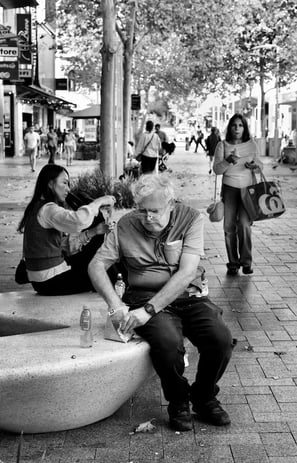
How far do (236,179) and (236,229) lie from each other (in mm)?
552

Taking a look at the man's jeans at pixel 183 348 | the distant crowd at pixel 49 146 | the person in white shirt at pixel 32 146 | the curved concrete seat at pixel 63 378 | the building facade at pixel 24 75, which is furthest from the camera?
the distant crowd at pixel 49 146

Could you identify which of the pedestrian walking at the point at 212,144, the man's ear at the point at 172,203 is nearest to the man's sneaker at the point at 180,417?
the man's ear at the point at 172,203

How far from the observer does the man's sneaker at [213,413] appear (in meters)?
4.28

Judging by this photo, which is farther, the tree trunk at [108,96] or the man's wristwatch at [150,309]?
the tree trunk at [108,96]

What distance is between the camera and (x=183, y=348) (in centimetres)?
423

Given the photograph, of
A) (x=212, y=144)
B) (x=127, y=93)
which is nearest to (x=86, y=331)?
(x=127, y=93)

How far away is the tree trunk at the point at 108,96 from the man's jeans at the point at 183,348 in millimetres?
10195

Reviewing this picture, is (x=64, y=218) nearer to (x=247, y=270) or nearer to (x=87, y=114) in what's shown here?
(x=247, y=270)

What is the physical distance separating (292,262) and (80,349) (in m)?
5.48

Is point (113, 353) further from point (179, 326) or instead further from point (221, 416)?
point (221, 416)

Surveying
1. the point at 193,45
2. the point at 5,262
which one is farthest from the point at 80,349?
the point at 193,45

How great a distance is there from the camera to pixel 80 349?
412 centimetres

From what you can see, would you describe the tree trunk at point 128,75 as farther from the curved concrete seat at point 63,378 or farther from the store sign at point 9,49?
the curved concrete seat at point 63,378

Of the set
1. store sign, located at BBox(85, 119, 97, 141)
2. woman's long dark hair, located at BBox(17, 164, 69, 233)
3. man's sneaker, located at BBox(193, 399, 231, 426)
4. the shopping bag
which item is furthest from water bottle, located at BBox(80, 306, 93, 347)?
store sign, located at BBox(85, 119, 97, 141)
